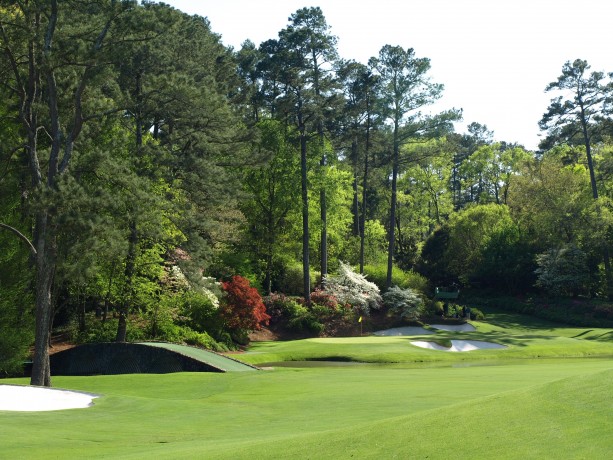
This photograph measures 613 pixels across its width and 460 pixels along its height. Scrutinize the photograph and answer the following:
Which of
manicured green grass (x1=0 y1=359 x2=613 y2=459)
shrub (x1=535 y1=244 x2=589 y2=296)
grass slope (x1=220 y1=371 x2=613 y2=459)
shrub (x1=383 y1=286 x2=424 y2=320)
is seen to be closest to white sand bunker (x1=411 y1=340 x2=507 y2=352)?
shrub (x1=383 y1=286 x2=424 y2=320)

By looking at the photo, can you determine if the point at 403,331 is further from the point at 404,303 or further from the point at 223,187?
the point at 223,187

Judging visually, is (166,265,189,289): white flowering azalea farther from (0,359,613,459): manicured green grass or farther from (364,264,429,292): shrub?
(364,264,429,292): shrub

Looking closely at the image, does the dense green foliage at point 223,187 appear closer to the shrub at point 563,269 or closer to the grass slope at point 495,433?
the shrub at point 563,269

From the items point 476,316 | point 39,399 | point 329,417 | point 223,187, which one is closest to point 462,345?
point 476,316

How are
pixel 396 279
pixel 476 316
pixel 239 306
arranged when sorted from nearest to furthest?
pixel 239 306 → pixel 476 316 → pixel 396 279

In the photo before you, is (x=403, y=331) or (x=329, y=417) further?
(x=403, y=331)

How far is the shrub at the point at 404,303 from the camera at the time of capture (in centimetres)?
4856

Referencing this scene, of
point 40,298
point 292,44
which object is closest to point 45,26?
point 40,298

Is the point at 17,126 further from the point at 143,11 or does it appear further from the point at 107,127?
the point at 143,11

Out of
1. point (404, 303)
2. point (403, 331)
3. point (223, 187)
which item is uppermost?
point (223, 187)

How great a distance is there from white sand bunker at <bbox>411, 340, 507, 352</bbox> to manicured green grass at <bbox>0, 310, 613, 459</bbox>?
12003 millimetres

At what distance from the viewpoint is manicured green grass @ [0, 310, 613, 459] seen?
855 centimetres

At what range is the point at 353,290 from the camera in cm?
4819

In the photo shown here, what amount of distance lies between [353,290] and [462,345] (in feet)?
35.8
